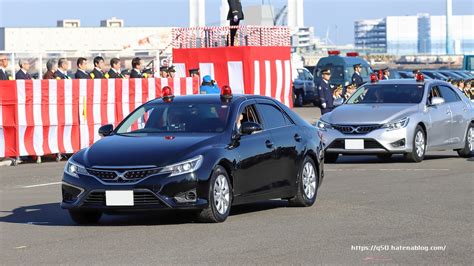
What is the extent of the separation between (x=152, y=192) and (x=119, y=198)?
0.33m

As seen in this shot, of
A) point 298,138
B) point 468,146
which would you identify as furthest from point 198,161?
point 468,146

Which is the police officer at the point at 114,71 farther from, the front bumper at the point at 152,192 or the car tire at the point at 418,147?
the front bumper at the point at 152,192

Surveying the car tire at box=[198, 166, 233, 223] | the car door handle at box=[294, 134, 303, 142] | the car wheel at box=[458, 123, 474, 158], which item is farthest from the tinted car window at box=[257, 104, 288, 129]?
the car wheel at box=[458, 123, 474, 158]

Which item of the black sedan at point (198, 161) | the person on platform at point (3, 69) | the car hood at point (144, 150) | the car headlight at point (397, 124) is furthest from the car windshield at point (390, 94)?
the car hood at point (144, 150)

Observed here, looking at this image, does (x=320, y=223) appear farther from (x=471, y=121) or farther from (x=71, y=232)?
(x=471, y=121)

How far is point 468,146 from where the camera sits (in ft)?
73.2

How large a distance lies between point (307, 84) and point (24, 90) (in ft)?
105

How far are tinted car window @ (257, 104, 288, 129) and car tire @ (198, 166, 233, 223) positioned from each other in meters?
1.37

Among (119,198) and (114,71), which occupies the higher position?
(114,71)

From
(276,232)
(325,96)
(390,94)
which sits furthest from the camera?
(325,96)

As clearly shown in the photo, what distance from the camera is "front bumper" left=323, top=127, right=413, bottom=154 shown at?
66.2 feet

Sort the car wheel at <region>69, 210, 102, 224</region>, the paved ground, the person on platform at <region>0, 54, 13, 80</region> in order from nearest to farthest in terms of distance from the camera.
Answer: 1. the paved ground
2. the car wheel at <region>69, 210, 102, 224</region>
3. the person on platform at <region>0, 54, 13, 80</region>

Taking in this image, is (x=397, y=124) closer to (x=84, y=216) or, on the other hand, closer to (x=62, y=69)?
(x=62, y=69)

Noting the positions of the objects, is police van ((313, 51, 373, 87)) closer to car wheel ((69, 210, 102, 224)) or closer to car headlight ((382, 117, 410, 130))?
car headlight ((382, 117, 410, 130))
